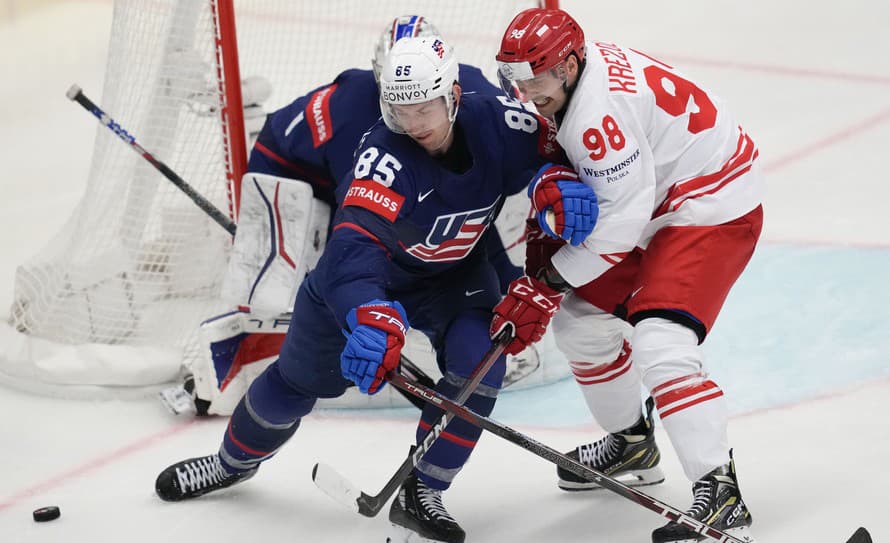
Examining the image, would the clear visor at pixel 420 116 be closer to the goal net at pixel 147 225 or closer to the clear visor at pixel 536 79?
the clear visor at pixel 536 79

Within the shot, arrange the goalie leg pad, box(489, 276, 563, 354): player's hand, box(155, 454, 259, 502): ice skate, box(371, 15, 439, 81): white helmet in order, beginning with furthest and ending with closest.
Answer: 1. the goalie leg pad
2. box(371, 15, 439, 81): white helmet
3. box(155, 454, 259, 502): ice skate
4. box(489, 276, 563, 354): player's hand

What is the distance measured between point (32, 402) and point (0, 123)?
263cm

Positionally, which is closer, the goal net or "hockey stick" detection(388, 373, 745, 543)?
"hockey stick" detection(388, 373, 745, 543)

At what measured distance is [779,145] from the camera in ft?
16.8

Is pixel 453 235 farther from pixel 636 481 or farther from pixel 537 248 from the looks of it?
pixel 636 481

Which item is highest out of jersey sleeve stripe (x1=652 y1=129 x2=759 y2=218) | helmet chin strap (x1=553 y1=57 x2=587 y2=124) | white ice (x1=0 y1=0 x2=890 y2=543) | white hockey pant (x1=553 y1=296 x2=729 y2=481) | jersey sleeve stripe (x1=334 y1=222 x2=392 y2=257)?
helmet chin strap (x1=553 y1=57 x2=587 y2=124)

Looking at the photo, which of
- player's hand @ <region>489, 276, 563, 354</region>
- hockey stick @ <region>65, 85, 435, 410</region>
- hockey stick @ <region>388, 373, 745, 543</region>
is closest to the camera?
hockey stick @ <region>388, 373, 745, 543</region>

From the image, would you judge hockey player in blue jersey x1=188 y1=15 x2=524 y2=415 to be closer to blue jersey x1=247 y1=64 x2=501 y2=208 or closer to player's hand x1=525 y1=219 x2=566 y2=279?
blue jersey x1=247 y1=64 x2=501 y2=208

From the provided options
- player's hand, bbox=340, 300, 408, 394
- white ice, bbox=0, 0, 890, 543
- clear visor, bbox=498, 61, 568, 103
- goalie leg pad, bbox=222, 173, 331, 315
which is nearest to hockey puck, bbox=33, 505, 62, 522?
white ice, bbox=0, 0, 890, 543

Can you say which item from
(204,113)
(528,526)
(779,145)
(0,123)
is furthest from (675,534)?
(0,123)

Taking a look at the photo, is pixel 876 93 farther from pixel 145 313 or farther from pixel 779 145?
pixel 145 313

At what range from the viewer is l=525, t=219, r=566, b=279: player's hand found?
271cm

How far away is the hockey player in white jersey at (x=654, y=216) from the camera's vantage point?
2393 mm

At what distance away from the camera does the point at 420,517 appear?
8.63 feet
